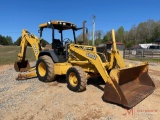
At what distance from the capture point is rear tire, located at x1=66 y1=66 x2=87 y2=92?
6.30 m

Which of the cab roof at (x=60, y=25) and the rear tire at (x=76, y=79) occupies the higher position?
the cab roof at (x=60, y=25)

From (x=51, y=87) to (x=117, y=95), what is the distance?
2.93 metres

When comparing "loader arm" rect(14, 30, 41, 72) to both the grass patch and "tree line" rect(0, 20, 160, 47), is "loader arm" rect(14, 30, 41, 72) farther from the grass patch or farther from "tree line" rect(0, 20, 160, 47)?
"tree line" rect(0, 20, 160, 47)

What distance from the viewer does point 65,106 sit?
17.6ft

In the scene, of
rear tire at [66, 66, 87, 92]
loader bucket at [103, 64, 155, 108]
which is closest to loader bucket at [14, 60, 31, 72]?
rear tire at [66, 66, 87, 92]

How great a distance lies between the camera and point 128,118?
4.59 metres

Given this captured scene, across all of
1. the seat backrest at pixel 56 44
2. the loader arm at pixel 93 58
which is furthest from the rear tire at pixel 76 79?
the seat backrest at pixel 56 44

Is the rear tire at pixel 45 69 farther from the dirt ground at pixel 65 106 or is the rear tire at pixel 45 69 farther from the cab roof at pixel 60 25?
the cab roof at pixel 60 25

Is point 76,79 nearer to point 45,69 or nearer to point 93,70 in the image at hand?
point 93,70

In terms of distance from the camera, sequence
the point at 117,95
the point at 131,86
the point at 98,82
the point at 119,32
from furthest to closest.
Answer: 1. the point at 119,32
2. the point at 98,82
3. the point at 131,86
4. the point at 117,95

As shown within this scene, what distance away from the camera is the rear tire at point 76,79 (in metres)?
6.30

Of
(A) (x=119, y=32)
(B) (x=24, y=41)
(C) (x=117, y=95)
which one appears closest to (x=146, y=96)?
(C) (x=117, y=95)

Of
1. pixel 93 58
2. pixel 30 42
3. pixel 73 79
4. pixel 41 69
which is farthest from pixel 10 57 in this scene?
pixel 93 58

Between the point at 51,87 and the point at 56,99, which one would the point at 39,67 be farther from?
the point at 56,99
